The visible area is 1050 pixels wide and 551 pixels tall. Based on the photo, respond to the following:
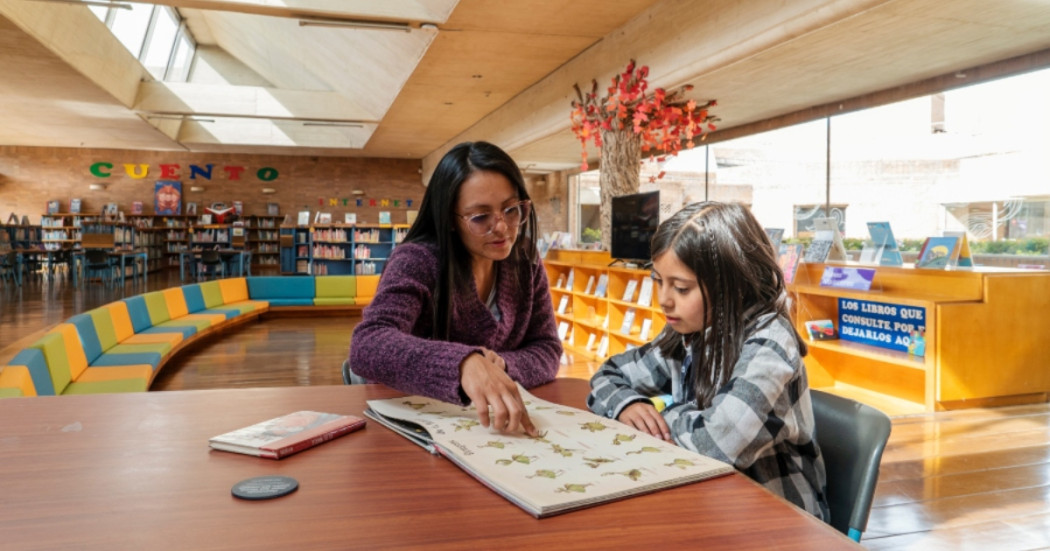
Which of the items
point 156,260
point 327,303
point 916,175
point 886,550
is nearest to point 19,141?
point 156,260

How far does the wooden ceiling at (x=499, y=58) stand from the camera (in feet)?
16.8

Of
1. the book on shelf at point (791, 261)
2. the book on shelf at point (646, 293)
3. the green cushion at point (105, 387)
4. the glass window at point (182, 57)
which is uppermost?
the glass window at point (182, 57)

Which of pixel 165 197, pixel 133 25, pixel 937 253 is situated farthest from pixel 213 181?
pixel 937 253

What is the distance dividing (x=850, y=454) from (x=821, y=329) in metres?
3.67

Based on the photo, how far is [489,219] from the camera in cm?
146

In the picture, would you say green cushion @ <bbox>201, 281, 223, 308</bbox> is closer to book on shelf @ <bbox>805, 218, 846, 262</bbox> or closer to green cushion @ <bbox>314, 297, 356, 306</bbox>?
green cushion @ <bbox>314, 297, 356, 306</bbox>

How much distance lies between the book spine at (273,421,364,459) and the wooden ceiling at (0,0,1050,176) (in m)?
3.98

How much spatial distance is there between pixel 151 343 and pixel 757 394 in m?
5.26

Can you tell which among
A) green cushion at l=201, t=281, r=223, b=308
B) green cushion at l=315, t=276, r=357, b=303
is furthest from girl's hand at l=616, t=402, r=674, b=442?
green cushion at l=315, t=276, r=357, b=303

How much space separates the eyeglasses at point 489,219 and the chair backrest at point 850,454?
710 mm

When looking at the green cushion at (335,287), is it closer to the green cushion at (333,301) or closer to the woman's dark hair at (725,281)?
the green cushion at (333,301)

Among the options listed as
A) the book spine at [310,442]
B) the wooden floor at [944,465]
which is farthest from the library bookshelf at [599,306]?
the book spine at [310,442]

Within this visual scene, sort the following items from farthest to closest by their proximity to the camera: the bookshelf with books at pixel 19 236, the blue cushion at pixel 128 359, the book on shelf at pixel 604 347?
the bookshelf with books at pixel 19 236 → the book on shelf at pixel 604 347 → the blue cushion at pixel 128 359

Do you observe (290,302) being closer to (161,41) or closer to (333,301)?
(333,301)
